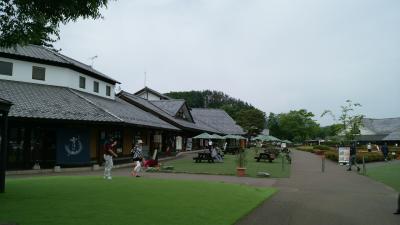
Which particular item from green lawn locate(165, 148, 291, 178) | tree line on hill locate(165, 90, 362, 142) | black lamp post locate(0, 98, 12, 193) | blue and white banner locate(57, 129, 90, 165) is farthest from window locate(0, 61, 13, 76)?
tree line on hill locate(165, 90, 362, 142)

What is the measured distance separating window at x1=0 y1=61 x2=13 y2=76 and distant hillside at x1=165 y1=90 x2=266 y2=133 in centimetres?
7102

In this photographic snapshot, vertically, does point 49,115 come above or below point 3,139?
above

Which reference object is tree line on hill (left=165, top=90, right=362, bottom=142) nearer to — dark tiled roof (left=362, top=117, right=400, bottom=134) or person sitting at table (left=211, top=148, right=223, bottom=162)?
dark tiled roof (left=362, top=117, right=400, bottom=134)

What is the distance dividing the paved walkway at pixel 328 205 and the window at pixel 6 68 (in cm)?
1787

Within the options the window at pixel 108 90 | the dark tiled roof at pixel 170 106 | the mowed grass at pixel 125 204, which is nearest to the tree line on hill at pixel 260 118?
the dark tiled roof at pixel 170 106

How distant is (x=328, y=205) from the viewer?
488 inches

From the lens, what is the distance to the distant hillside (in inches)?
3738

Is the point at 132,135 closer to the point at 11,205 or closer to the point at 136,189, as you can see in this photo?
the point at 136,189

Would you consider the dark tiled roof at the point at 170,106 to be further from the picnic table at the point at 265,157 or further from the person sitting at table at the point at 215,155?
the picnic table at the point at 265,157

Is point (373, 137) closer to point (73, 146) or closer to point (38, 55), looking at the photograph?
point (38, 55)

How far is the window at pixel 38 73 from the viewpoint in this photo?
91.9 ft

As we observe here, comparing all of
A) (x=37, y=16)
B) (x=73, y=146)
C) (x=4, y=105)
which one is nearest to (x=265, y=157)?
(x=73, y=146)

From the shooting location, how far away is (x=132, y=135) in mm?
34625

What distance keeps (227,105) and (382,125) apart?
3612cm
